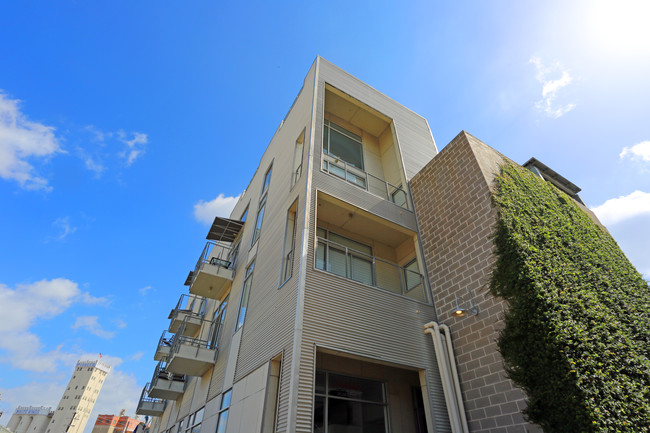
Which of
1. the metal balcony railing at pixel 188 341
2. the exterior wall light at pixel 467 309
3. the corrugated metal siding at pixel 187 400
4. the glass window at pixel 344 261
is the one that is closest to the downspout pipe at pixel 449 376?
the exterior wall light at pixel 467 309

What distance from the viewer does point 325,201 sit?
925 cm

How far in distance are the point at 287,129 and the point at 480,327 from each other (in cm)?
977

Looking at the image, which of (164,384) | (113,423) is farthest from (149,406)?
(113,423)

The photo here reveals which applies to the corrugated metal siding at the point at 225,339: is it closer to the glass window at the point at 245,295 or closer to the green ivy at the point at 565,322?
the glass window at the point at 245,295

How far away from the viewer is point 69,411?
3570 inches

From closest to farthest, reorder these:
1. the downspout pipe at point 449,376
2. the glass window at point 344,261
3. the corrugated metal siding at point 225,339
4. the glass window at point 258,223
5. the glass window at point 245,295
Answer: the downspout pipe at point 449,376 < the glass window at point 344,261 < the corrugated metal siding at point 225,339 < the glass window at point 245,295 < the glass window at point 258,223

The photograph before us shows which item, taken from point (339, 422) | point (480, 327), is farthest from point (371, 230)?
point (339, 422)

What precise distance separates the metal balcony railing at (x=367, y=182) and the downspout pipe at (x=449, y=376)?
3.94 m

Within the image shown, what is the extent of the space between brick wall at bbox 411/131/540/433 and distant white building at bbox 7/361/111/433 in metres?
113

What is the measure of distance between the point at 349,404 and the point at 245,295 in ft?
16.3

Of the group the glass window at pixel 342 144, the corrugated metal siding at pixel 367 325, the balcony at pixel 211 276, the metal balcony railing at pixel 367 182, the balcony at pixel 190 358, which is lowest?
the corrugated metal siding at pixel 367 325

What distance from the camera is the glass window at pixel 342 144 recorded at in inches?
469

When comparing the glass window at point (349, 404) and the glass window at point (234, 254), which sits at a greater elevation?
the glass window at point (234, 254)

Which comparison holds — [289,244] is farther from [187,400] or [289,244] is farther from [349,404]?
[187,400]
